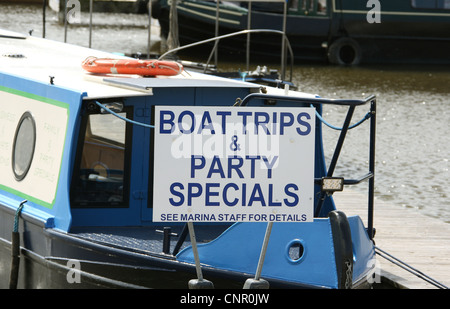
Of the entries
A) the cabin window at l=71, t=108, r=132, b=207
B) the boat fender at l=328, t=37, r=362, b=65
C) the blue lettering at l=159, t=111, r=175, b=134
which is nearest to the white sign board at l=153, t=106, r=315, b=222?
the blue lettering at l=159, t=111, r=175, b=134

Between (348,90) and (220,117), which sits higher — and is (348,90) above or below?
below

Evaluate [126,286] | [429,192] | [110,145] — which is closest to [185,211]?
[126,286]

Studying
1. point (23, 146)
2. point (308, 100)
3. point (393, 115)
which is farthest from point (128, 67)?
point (393, 115)

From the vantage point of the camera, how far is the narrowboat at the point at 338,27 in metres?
29.5

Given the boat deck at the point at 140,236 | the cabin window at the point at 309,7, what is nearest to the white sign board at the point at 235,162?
the boat deck at the point at 140,236

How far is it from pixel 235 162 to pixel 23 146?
2.81m

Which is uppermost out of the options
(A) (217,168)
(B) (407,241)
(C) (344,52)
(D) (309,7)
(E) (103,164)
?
(D) (309,7)

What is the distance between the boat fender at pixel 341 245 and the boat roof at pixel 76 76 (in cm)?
188

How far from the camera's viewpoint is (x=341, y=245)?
6703mm

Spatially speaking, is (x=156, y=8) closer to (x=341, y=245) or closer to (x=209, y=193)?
(x=341, y=245)

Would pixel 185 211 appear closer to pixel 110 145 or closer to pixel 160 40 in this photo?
pixel 110 145

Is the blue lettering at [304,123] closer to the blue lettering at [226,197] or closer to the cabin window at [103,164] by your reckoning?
the blue lettering at [226,197]

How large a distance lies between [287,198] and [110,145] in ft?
Answer: 7.19

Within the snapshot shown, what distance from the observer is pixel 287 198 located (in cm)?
623
